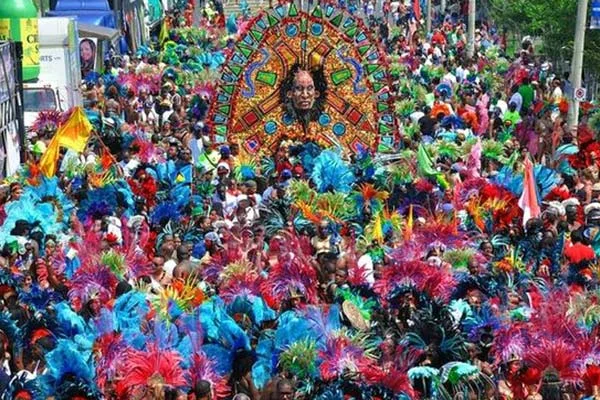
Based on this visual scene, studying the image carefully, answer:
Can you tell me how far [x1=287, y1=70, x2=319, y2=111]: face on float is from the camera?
1911 cm

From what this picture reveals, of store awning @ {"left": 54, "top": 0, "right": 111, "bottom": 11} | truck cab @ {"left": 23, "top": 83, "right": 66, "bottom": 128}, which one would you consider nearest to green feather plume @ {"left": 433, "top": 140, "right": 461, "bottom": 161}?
Answer: truck cab @ {"left": 23, "top": 83, "right": 66, "bottom": 128}

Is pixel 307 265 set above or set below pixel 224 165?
above

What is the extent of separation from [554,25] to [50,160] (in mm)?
16212

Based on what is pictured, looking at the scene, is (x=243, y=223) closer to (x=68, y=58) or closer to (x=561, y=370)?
(x=561, y=370)

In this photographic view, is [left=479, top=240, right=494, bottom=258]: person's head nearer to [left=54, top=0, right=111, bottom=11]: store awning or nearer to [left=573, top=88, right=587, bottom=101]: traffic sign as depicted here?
[left=573, top=88, right=587, bottom=101]: traffic sign

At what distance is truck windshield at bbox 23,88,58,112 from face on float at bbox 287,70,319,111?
476cm

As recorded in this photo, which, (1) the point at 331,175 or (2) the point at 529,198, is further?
(1) the point at 331,175

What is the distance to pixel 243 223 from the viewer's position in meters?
14.0

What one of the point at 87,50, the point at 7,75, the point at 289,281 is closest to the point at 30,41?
the point at 7,75

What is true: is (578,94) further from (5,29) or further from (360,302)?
(360,302)

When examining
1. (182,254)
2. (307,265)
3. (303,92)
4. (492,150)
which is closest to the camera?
(307,265)

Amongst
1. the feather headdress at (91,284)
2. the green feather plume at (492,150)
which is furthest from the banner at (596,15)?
the feather headdress at (91,284)

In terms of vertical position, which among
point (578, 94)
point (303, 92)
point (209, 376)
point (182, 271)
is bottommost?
point (578, 94)

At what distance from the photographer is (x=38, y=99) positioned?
74.6 feet
